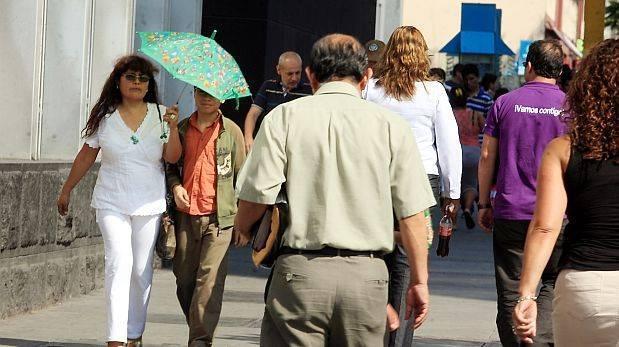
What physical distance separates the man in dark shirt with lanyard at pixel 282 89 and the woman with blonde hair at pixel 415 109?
3.40 m

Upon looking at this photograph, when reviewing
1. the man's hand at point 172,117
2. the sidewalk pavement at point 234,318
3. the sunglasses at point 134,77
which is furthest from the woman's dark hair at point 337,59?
the sidewalk pavement at point 234,318

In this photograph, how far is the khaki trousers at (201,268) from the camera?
321 inches

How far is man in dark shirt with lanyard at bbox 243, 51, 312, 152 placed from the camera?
11.6 meters

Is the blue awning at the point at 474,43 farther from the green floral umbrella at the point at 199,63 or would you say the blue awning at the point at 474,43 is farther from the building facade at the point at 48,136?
the green floral umbrella at the point at 199,63

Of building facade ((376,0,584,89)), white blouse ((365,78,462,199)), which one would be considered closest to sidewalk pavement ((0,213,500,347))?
white blouse ((365,78,462,199))

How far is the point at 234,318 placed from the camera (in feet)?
34.8

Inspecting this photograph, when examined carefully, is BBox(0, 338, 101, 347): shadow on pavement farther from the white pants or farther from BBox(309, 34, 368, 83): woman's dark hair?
BBox(309, 34, 368, 83): woman's dark hair

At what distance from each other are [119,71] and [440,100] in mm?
1789

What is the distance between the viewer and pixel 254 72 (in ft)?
57.5

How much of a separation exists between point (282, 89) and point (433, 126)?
3.78m

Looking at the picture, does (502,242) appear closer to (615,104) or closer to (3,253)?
(615,104)

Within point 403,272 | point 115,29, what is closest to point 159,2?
point 115,29

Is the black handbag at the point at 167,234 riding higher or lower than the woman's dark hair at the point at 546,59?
lower

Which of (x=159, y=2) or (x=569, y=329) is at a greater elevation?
(x=159, y=2)
